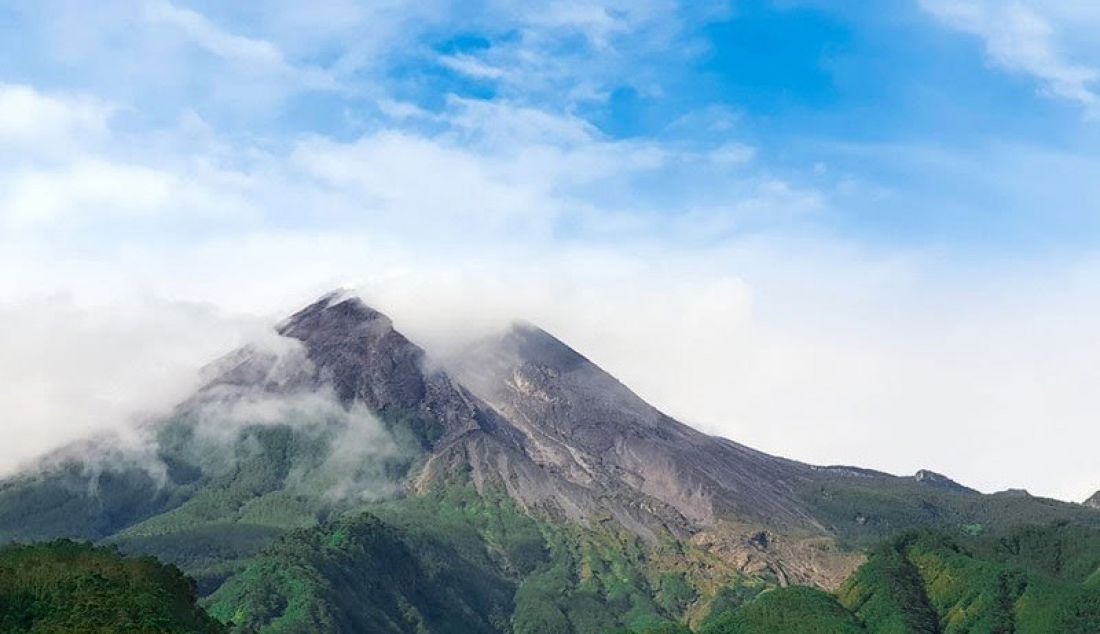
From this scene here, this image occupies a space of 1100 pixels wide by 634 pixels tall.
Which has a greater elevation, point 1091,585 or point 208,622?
point 1091,585

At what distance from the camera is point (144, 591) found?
343 feet

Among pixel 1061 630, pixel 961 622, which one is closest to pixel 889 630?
pixel 961 622

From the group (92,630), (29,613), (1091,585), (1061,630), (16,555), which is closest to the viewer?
(92,630)

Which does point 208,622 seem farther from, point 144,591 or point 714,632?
point 714,632

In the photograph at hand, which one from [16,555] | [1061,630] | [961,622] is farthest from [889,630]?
[16,555]

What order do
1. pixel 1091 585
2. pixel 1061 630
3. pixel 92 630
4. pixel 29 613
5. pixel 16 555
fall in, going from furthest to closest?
pixel 1091 585 < pixel 1061 630 < pixel 16 555 < pixel 29 613 < pixel 92 630

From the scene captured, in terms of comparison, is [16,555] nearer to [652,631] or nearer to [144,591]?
[144,591]

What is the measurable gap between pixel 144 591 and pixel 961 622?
134 metres

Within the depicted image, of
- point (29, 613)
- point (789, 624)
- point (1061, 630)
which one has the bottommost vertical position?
point (29, 613)

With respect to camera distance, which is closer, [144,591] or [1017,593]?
[144,591]

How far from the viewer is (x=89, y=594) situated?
99750 millimetres

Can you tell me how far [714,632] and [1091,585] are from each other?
5612 cm

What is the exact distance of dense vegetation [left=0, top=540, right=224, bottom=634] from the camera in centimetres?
9431

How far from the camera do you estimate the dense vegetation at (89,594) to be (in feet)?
309
